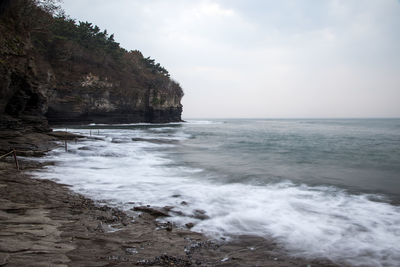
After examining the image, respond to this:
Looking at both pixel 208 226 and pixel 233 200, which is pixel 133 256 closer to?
pixel 208 226

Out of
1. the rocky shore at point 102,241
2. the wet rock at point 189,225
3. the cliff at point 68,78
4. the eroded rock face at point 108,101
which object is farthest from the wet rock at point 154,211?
the eroded rock face at point 108,101

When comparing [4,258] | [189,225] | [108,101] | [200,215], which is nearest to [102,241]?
[4,258]

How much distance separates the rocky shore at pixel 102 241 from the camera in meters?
3.26

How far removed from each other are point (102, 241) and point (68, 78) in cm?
4751

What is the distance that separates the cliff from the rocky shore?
1288 centimetres

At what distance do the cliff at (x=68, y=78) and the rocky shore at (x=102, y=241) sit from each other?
1288 cm

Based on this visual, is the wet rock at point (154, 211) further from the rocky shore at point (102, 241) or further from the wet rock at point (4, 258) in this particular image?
the wet rock at point (4, 258)

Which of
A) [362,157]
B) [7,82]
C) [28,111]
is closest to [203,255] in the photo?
[7,82]

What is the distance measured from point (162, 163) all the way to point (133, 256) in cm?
1007

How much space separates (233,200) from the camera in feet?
24.2

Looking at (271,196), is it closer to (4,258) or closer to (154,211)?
(154,211)

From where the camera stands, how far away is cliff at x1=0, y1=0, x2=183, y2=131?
51.2ft

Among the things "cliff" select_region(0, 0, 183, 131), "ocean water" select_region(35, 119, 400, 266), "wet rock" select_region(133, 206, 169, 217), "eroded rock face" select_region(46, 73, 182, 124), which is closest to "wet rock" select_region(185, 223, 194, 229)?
"ocean water" select_region(35, 119, 400, 266)

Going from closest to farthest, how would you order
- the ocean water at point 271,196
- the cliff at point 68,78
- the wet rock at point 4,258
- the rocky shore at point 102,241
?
the wet rock at point 4,258 → the rocky shore at point 102,241 → the ocean water at point 271,196 → the cliff at point 68,78
